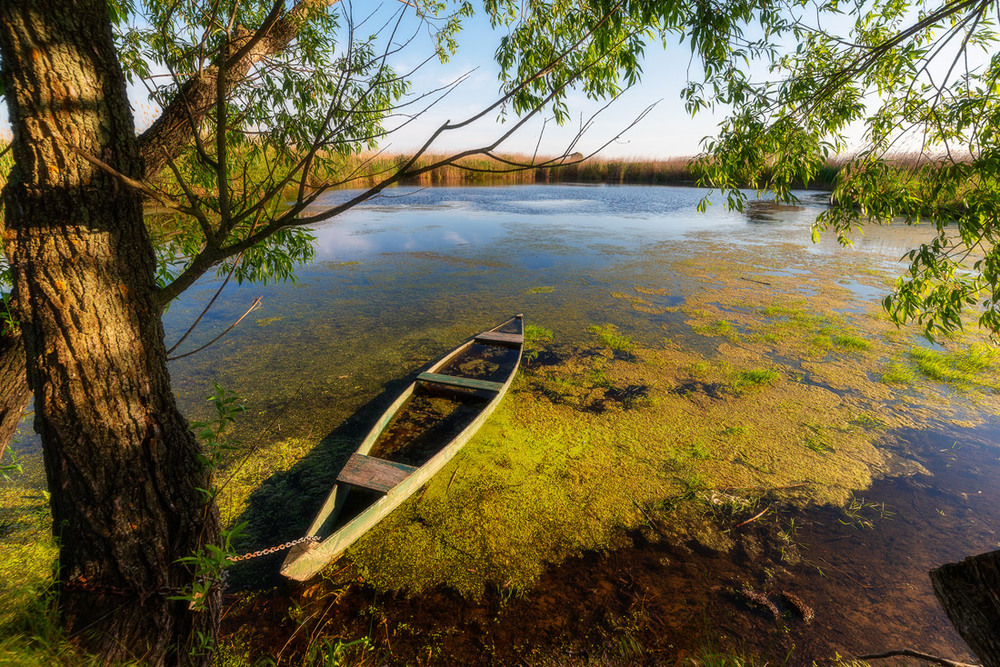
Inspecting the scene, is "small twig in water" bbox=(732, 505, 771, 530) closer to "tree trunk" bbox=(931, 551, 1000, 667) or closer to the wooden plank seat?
"tree trunk" bbox=(931, 551, 1000, 667)

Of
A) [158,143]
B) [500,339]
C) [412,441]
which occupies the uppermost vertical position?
[158,143]

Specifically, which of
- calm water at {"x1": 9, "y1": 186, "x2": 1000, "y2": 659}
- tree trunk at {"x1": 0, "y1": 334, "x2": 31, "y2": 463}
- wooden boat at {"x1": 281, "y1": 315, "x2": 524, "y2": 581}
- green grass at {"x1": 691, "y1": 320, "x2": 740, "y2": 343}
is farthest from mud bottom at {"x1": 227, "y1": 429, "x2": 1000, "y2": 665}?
green grass at {"x1": 691, "y1": 320, "x2": 740, "y2": 343}

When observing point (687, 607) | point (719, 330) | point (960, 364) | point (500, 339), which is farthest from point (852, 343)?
point (687, 607)

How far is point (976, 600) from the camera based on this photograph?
0.98m

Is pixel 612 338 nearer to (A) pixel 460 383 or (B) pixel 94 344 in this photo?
(A) pixel 460 383

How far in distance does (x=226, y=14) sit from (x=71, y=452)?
9.78 feet

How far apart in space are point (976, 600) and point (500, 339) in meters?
4.16

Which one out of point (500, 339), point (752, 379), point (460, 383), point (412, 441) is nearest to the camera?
point (412, 441)

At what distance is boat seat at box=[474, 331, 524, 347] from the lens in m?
4.91

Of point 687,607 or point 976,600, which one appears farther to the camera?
A: point 687,607

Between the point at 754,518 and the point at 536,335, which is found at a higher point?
the point at 536,335

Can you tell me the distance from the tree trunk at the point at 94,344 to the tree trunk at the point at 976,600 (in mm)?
2231

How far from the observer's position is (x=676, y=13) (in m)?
2.31

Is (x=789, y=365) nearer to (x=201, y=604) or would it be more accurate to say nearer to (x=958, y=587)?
(x=958, y=587)
